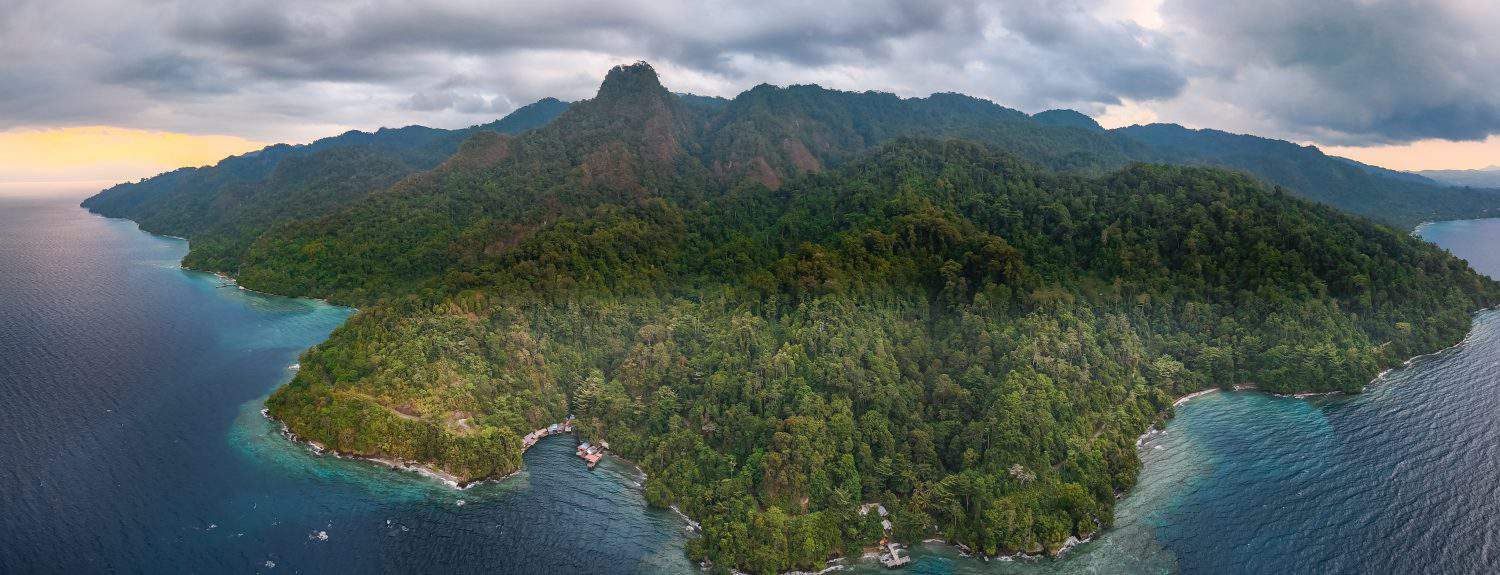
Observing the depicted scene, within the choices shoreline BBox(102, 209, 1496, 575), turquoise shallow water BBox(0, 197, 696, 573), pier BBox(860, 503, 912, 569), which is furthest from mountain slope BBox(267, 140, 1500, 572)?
turquoise shallow water BBox(0, 197, 696, 573)

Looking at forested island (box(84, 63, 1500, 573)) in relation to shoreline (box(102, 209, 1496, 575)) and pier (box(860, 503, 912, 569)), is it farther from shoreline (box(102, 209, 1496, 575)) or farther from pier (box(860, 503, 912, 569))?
pier (box(860, 503, 912, 569))

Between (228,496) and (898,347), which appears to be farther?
(898,347)

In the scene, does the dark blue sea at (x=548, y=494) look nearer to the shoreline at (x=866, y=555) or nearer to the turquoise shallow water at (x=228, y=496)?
the turquoise shallow water at (x=228, y=496)

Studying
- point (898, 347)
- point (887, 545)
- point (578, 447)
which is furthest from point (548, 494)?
point (898, 347)

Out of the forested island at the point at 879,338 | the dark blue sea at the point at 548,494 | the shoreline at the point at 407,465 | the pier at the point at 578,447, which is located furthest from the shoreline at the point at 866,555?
the pier at the point at 578,447

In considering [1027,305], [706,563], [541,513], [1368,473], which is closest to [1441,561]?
[1368,473]

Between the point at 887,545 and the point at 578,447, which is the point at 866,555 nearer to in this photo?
the point at 887,545

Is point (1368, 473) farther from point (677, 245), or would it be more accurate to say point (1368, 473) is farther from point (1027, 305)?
point (677, 245)
